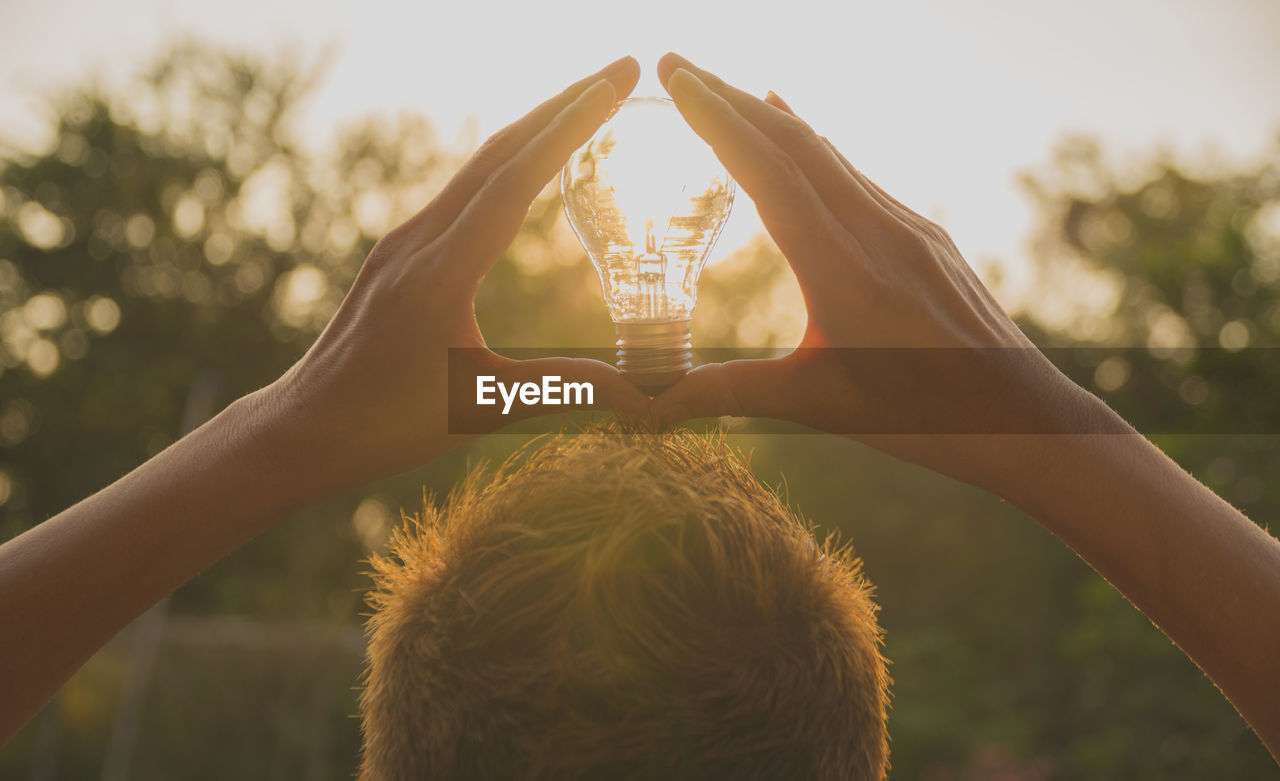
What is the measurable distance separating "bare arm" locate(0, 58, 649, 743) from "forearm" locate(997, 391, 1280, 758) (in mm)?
882

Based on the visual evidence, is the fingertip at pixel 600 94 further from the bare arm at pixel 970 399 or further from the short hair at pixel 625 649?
the short hair at pixel 625 649

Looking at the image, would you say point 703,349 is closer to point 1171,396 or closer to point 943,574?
point 943,574

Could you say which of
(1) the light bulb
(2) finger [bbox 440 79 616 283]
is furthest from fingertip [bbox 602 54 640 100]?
(1) the light bulb

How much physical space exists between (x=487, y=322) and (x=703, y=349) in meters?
4.69

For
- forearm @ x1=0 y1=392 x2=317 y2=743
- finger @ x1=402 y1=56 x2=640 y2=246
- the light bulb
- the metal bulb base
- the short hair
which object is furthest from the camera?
the light bulb

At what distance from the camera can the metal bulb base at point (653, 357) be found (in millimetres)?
1742

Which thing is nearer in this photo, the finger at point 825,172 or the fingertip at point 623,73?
the finger at point 825,172

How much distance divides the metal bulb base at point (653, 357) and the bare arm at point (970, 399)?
0.78 ft

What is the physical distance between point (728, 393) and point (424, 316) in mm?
585

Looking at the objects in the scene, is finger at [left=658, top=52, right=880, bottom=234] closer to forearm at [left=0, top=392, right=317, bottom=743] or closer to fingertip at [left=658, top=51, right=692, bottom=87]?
fingertip at [left=658, top=51, right=692, bottom=87]

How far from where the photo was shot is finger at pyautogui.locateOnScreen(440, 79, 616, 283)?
1519mm

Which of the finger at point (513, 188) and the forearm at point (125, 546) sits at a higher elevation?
the finger at point (513, 188)

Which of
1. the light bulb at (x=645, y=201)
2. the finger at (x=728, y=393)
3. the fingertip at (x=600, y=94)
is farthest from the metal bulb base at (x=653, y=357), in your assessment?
the fingertip at (x=600, y=94)

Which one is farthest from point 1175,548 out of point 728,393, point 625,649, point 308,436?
point 308,436
